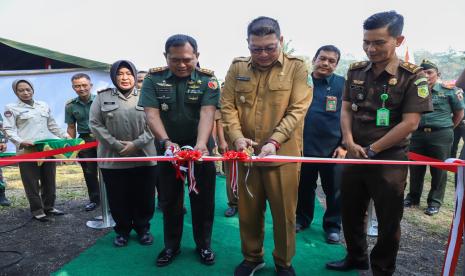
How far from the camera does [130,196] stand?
129 inches

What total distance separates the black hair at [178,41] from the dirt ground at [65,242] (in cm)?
217

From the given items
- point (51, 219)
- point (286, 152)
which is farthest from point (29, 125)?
point (286, 152)

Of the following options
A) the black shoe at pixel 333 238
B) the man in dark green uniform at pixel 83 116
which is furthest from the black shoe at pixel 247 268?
the man in dark green uniform at pixel 83 116

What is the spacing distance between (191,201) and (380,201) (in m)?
1.50

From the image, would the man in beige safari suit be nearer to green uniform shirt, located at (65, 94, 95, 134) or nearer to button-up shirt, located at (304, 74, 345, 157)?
button-up shirt, located at (304, 74, 345, 157)

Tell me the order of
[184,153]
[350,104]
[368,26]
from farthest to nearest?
[350,104] → [184,153] → [368,26]

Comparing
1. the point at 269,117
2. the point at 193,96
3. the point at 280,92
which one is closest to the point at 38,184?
the point at 193,96

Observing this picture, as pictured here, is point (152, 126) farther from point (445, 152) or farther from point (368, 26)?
point (445, 152)

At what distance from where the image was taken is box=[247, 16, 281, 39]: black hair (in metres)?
2.16

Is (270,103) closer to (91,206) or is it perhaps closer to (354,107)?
(354,107)

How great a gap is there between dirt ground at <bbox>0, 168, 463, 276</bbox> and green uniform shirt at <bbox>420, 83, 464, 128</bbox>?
1225 mm

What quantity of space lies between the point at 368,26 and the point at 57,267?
10.3 ft

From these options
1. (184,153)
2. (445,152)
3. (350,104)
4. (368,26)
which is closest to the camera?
(368,26)

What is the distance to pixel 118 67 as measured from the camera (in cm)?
305
